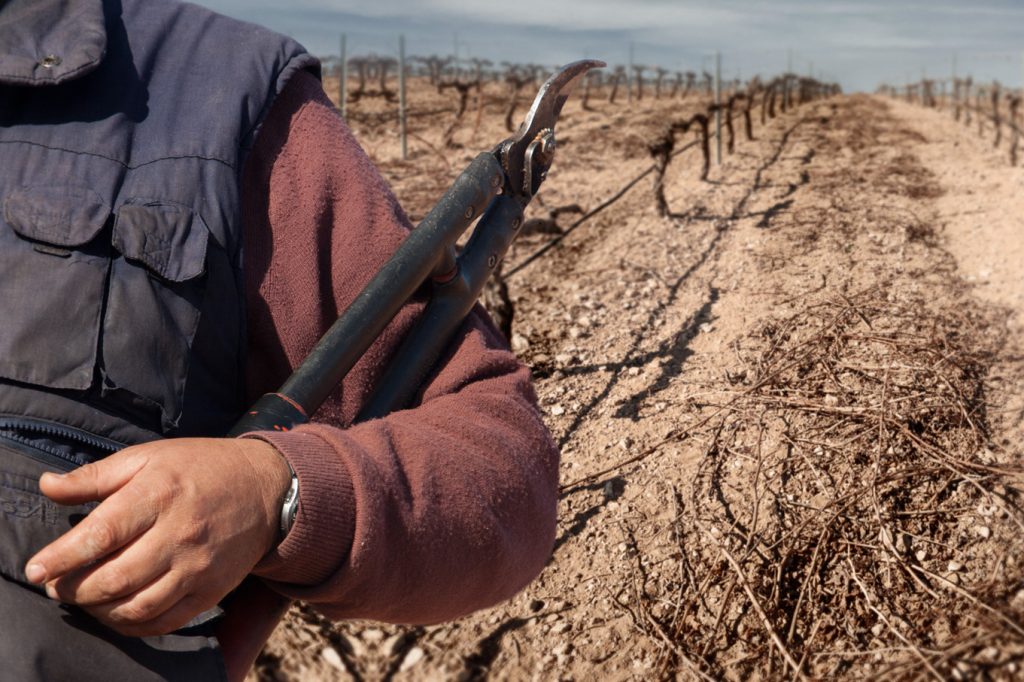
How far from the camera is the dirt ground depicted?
2.74 metres

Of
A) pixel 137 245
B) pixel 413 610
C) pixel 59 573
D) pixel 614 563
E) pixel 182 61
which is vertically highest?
pixel 182 61

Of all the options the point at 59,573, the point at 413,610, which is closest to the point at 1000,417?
the point at 413,610

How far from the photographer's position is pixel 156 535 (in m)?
0.74

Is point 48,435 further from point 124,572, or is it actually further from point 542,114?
point 542,114

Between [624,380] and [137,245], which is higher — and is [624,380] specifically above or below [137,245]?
below

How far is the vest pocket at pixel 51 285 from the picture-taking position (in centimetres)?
90

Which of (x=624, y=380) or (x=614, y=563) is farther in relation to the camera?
(x=624, y=380)

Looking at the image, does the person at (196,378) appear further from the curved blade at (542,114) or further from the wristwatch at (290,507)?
the curved blade at (542,114)

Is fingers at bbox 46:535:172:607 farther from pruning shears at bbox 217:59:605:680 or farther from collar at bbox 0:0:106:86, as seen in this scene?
collar at bbox 0:0:106:86

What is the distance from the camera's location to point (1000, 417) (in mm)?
3902

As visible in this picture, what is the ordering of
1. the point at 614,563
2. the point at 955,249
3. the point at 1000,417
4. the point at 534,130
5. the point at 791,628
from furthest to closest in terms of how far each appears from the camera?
the point at 955,249 → the point at 1000,417 → the point at 614,563 → the point at 791,628 → the point at 534,130

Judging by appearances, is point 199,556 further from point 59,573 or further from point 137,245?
point 137,245

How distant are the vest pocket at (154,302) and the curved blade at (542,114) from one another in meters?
0.41

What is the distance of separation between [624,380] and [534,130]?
371 cm
